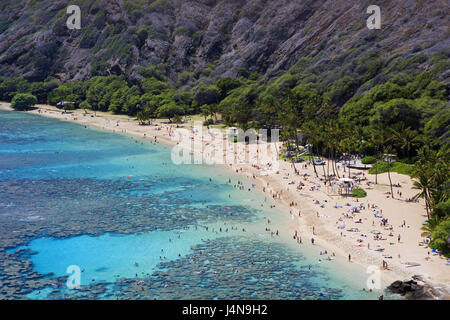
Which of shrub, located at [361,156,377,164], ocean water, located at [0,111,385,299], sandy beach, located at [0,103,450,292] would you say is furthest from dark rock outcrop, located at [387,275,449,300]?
shrub, located at [361,156,377,164]

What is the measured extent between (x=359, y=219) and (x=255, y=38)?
122 metres

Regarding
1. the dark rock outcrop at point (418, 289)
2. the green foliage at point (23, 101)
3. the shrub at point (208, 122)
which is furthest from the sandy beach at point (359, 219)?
the green foliage at point (23, 101)

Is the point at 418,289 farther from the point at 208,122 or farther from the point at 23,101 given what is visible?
the point at 23,101

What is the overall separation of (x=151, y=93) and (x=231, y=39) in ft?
145

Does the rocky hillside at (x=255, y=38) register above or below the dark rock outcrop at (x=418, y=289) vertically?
above

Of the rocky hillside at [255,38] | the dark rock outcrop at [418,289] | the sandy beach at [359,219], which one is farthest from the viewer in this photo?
the rocky hillside at [255,38]

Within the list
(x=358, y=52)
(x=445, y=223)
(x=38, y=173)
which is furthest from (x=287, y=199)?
(x=358, y=52)

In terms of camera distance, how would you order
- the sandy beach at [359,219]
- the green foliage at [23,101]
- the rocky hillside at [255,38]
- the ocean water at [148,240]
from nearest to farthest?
the ocean water at [148,240], the sandy beach at [359,219], the rocky hillside at [255,38], the green foliage at [23,101]

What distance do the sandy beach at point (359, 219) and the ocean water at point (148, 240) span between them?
8.61 ft

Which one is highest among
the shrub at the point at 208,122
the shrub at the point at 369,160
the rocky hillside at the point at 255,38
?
the rocky hillside at the point at 255,38

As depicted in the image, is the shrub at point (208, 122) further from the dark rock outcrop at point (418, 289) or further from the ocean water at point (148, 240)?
the dark rock outcrop at point (418, 289)

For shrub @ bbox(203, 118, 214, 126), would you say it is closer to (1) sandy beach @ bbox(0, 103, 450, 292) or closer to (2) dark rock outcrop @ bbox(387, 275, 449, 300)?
(1) sandy beach @ bbox(0, 103, 450, 292)

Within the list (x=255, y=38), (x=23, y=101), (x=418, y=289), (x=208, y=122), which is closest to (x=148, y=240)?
(x=418, y=289)

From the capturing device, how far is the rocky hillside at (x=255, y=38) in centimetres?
11125
